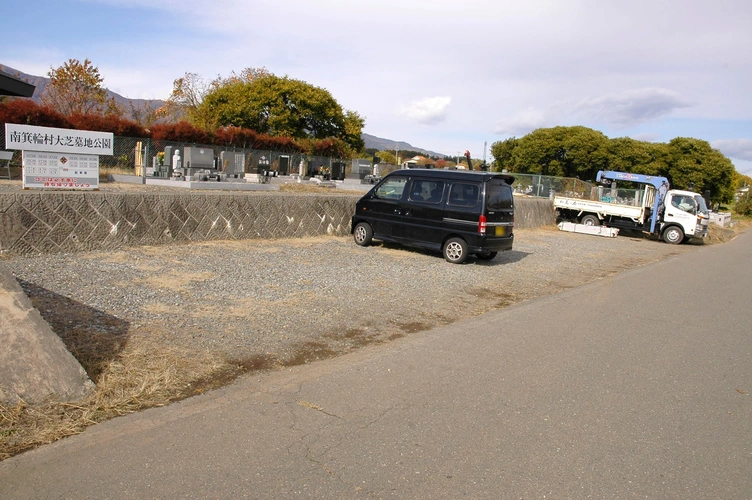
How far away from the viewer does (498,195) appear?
523 inches

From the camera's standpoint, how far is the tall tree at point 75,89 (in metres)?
42.8

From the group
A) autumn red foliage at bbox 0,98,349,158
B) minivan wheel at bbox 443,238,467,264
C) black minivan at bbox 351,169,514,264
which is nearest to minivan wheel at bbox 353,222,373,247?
black minivan at bbox 351,169,514,264

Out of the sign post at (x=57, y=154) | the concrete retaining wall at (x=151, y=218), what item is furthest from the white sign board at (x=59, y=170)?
the concrete retaining wall at (x=151, y=218)

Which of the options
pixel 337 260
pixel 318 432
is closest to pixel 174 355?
pixel 318 432

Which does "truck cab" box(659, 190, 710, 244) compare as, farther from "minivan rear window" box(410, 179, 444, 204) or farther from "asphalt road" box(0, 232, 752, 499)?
"asphalt road" box(0, 232, 752, 499)

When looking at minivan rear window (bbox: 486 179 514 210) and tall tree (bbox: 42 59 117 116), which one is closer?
minivan rear window (bbox: 486 179 514 210)

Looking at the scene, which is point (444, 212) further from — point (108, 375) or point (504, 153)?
point (504, 153)

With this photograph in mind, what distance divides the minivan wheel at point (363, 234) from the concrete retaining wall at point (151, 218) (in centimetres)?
115

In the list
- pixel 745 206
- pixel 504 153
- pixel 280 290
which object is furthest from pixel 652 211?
pixel 745 206

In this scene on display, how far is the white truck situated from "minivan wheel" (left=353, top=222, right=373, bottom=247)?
15.3m

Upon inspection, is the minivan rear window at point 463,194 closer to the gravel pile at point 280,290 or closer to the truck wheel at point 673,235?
the gravel pile at point 280,290

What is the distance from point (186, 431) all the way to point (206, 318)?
292cm

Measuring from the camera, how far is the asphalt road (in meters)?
3.71

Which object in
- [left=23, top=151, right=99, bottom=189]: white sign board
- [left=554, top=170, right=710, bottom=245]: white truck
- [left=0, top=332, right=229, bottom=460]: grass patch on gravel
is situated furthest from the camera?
[left=554, top=170, right=710, bottom=245]: white truck
